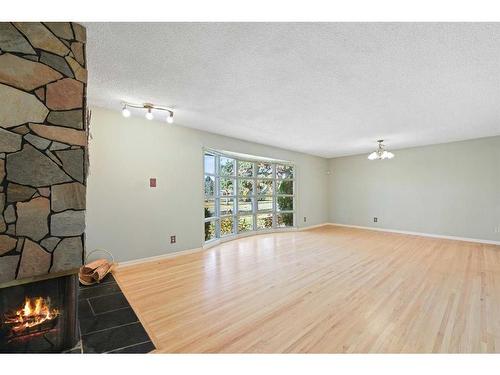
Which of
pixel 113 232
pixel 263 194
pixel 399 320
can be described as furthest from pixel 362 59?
pixel 263 194

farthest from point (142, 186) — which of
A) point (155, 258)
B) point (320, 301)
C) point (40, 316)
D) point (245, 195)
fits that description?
point (320, 301)

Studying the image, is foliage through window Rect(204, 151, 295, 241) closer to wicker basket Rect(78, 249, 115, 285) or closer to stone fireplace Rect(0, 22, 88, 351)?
wicker basket Rect(78, 249, 115, 285)

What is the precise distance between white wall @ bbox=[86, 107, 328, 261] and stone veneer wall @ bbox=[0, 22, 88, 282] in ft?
6.01

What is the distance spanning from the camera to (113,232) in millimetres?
3270

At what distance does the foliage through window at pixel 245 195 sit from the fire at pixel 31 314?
3058 millimetres

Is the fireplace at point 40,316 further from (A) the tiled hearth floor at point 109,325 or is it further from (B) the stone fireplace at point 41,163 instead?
(A) the tiled hearth floor at point 109,325

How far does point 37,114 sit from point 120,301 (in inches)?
73.7

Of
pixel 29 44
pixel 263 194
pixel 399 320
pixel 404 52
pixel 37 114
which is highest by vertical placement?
pixel 404 52

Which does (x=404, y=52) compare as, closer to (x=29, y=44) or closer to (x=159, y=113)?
(x=29, y=44)

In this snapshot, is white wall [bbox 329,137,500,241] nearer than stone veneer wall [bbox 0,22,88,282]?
No

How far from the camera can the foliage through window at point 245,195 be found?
484 cm

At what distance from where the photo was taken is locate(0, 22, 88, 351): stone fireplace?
136 centimetres

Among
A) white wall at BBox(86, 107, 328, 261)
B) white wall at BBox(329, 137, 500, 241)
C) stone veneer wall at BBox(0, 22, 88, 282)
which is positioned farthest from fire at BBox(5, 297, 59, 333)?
white wall at BBox(329, 137, 500, 241)
